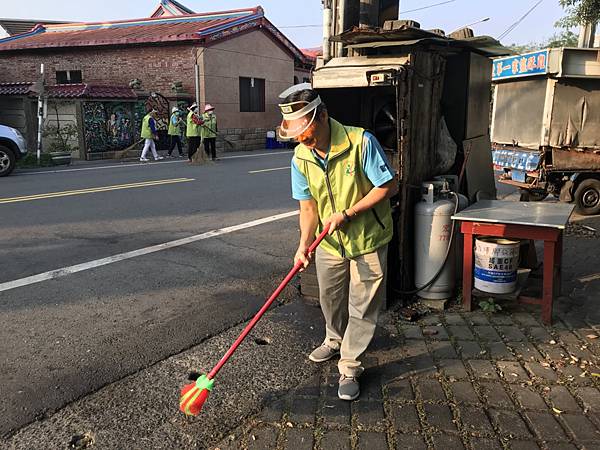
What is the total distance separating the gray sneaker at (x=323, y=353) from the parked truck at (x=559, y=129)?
20.2 feet

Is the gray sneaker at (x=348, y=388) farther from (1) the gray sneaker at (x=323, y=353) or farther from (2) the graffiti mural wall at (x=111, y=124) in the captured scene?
(2) the graffiti mural wall at (x=111, y=124)

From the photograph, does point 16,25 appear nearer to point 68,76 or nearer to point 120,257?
point 68,76

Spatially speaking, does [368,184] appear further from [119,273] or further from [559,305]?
[119,273]

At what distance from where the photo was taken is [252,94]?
2323 centimetres

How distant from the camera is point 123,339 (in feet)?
12.9

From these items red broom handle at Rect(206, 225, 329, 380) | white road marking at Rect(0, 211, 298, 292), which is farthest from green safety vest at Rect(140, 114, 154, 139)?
red broom handle at Rect(206, 225, 329, 380)

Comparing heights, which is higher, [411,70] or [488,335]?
[411,70]

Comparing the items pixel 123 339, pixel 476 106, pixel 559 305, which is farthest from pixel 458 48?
pixel 123 339

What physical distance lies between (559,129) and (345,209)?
6.67 meters

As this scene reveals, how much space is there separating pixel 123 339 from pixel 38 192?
23.6ft

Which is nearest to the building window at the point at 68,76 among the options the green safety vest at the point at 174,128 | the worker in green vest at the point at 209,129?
the green safety vest at the point at 174,128

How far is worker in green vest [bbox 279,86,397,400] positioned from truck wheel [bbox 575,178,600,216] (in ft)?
20.2

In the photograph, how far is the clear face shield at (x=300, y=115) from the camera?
2.95m

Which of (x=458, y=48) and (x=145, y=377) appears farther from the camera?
(x=458, y=48)
